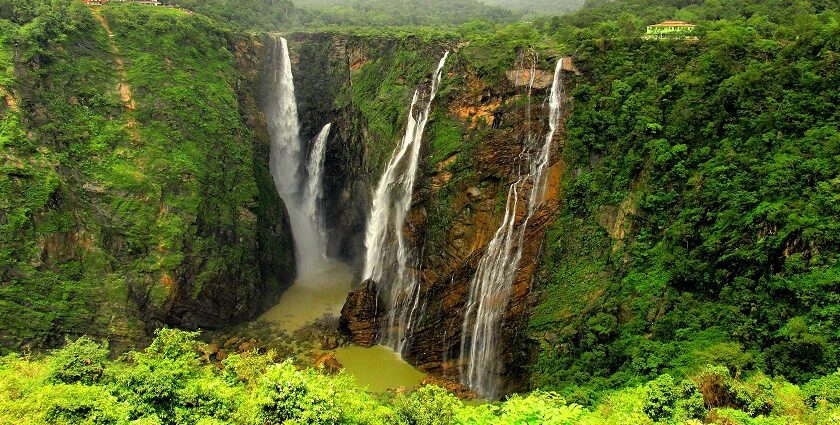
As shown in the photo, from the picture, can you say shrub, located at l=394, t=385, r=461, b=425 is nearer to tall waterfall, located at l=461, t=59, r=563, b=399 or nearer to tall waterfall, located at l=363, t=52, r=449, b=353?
tall waterfall, located at l=461, t=59, r=563, b=399

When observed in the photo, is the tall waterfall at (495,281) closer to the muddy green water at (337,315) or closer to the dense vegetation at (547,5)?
the muddy green water at (337,315)

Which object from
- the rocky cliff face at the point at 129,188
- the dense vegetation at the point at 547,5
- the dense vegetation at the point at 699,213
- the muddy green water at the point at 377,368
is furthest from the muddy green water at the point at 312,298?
the dense vegetation at the point at 547,5

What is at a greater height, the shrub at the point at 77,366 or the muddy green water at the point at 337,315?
the shrub at the point at 77,366

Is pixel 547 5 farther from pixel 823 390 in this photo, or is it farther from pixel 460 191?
pixel 823 390

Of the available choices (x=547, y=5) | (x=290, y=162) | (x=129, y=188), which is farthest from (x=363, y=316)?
(x=547, y=5)

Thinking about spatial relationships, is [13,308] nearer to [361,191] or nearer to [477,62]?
[361,191]

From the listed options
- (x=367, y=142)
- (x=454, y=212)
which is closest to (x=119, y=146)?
(x=367, y=142)
